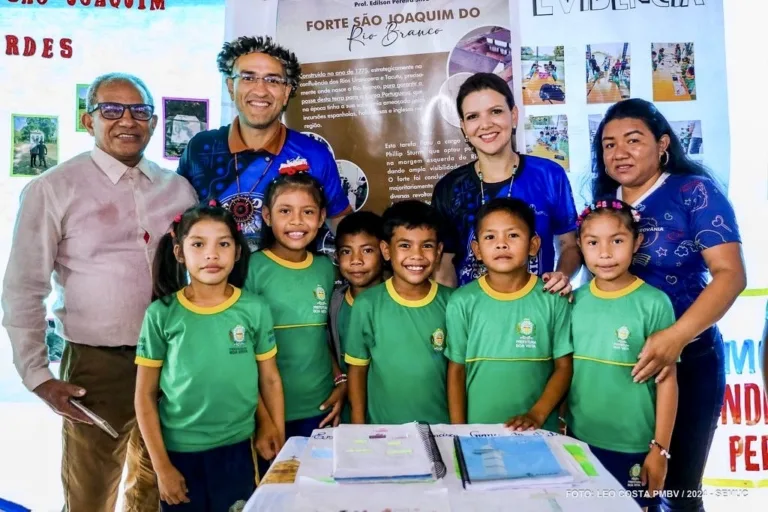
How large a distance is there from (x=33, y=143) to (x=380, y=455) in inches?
83.8

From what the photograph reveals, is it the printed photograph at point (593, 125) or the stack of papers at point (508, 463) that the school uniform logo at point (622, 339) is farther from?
the printed photograph at point (593, 125)

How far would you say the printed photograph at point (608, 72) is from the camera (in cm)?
247

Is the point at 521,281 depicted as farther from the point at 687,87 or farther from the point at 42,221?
the point at 42,221

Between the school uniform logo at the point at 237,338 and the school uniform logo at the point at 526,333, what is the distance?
2.93ft

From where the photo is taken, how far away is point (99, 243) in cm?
217

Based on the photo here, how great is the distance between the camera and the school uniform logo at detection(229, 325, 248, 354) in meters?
1.90

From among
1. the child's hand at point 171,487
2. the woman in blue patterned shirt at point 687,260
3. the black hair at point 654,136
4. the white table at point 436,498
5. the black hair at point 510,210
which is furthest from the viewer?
the black hair at point 654,136

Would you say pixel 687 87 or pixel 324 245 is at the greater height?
pixel 687 87

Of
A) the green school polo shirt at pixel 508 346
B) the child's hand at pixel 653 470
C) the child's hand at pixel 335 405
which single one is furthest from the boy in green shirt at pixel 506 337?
the child's hand at pixel 335 405

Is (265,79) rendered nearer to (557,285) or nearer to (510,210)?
(510,210)

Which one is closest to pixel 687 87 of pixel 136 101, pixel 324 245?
pixel 324 245

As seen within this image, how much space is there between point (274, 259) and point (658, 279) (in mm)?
1410

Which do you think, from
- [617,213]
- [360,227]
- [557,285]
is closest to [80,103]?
[360,227]

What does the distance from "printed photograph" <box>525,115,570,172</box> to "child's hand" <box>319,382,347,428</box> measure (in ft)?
4.09
